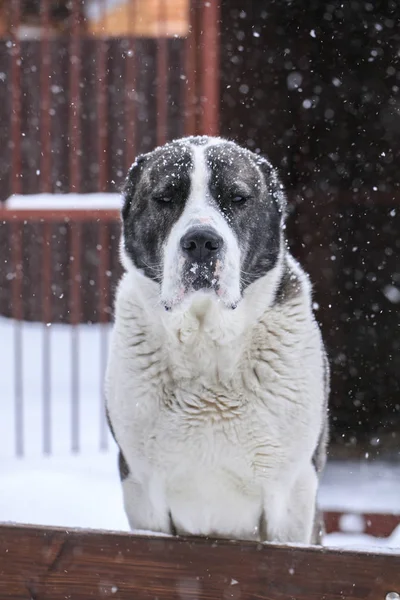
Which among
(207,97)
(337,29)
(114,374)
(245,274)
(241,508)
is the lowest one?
(241,508)

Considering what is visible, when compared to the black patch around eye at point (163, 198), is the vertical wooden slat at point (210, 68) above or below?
above

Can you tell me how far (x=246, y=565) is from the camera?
190 cm

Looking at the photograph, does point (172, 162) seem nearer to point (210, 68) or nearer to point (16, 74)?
point (210, 68)

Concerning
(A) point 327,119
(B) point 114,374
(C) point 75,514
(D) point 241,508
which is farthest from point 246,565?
(A) point 327,119

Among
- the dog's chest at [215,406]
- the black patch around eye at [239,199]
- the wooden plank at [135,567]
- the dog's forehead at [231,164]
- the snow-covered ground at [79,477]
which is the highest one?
the dog's forehead at [231,164]

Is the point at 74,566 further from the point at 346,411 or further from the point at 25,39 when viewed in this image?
the point at 25,39

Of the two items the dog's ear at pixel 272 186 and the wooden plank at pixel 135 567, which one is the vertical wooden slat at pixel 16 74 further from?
the wooden plank at pixel 135 567

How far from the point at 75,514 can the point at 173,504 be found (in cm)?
123

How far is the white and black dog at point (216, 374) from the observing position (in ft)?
7.11

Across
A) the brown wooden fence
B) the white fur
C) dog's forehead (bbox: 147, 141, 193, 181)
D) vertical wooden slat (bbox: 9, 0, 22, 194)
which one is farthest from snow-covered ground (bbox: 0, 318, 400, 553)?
dog's forehead (bbox: 147, 141, 193, 181)

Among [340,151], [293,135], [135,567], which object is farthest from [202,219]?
[340,151]

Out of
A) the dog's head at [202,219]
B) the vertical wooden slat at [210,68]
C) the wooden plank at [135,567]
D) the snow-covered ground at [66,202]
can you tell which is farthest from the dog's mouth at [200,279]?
the snow-covered ground at [66,202]

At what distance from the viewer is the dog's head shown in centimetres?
199

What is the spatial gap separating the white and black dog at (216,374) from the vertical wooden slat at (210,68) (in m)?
1.23
